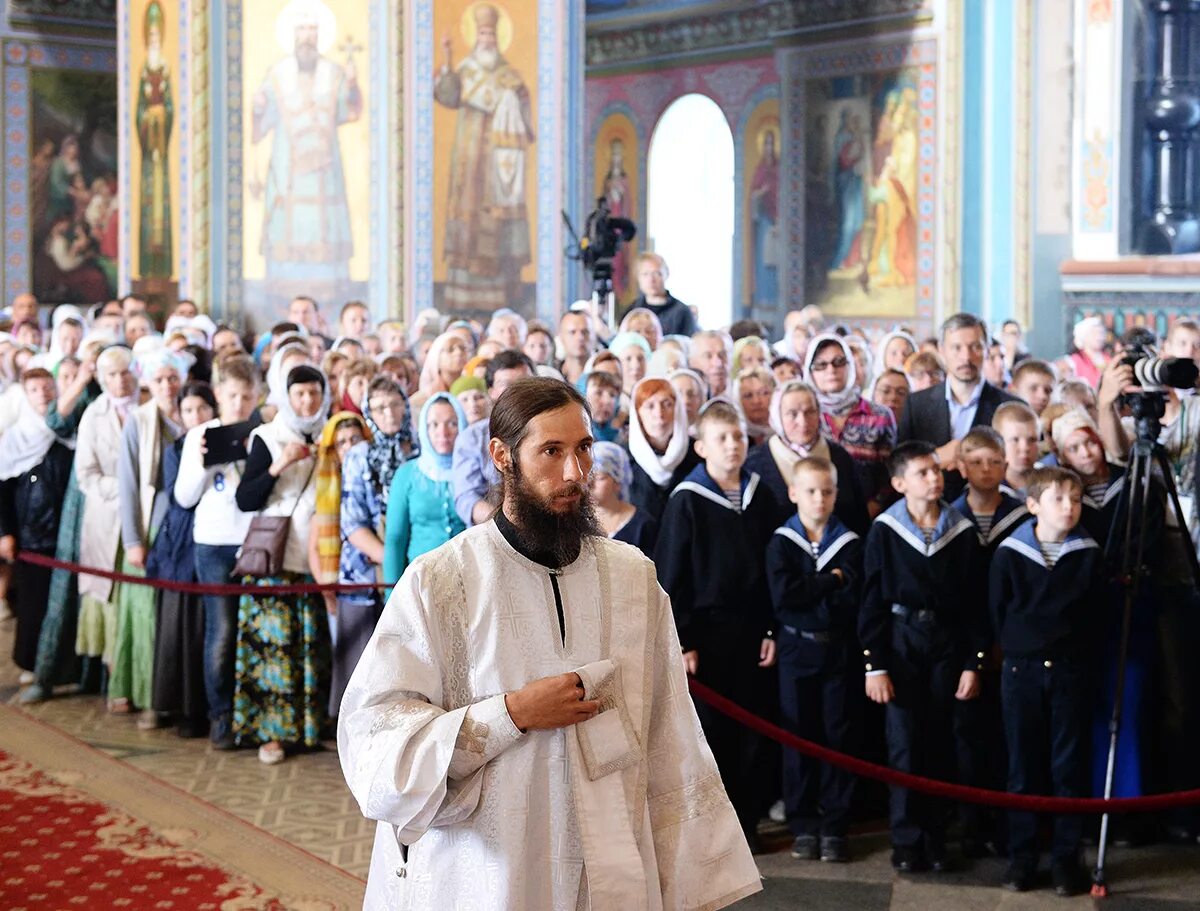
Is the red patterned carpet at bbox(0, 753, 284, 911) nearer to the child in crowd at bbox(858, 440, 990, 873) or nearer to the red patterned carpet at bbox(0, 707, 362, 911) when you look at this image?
the red patterned carpet at bbox(0, 707, 362, 911)

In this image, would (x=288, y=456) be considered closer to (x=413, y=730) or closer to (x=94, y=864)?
(x=94, y=864)

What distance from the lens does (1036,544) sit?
520 centimetres

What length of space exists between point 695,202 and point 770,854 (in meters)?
18.0

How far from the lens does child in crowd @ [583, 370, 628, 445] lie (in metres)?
6.65

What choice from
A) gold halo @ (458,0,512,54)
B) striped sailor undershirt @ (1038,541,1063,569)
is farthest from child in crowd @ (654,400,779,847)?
gold halo @ (458,0,512,54)

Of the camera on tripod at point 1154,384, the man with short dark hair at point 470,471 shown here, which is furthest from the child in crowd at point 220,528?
the camera on tripod at point 1154,384

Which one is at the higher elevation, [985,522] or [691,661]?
[985,522]

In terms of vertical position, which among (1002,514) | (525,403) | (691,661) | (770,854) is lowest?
(770,854)

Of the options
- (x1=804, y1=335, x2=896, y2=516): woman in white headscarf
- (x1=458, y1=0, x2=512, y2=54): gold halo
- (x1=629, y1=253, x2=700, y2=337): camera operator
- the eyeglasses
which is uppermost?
(x1=458, y1=0, x2=512, y2=54): gold halo

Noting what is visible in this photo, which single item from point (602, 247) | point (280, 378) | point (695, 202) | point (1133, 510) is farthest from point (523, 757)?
point (695, 202)

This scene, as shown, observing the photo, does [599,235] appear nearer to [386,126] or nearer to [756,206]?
[386,126]

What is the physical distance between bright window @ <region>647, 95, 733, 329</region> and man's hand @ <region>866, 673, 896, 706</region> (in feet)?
56.2

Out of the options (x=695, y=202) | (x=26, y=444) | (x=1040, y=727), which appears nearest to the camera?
(x=1040, y=727)

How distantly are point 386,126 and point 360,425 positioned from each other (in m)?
7.59
